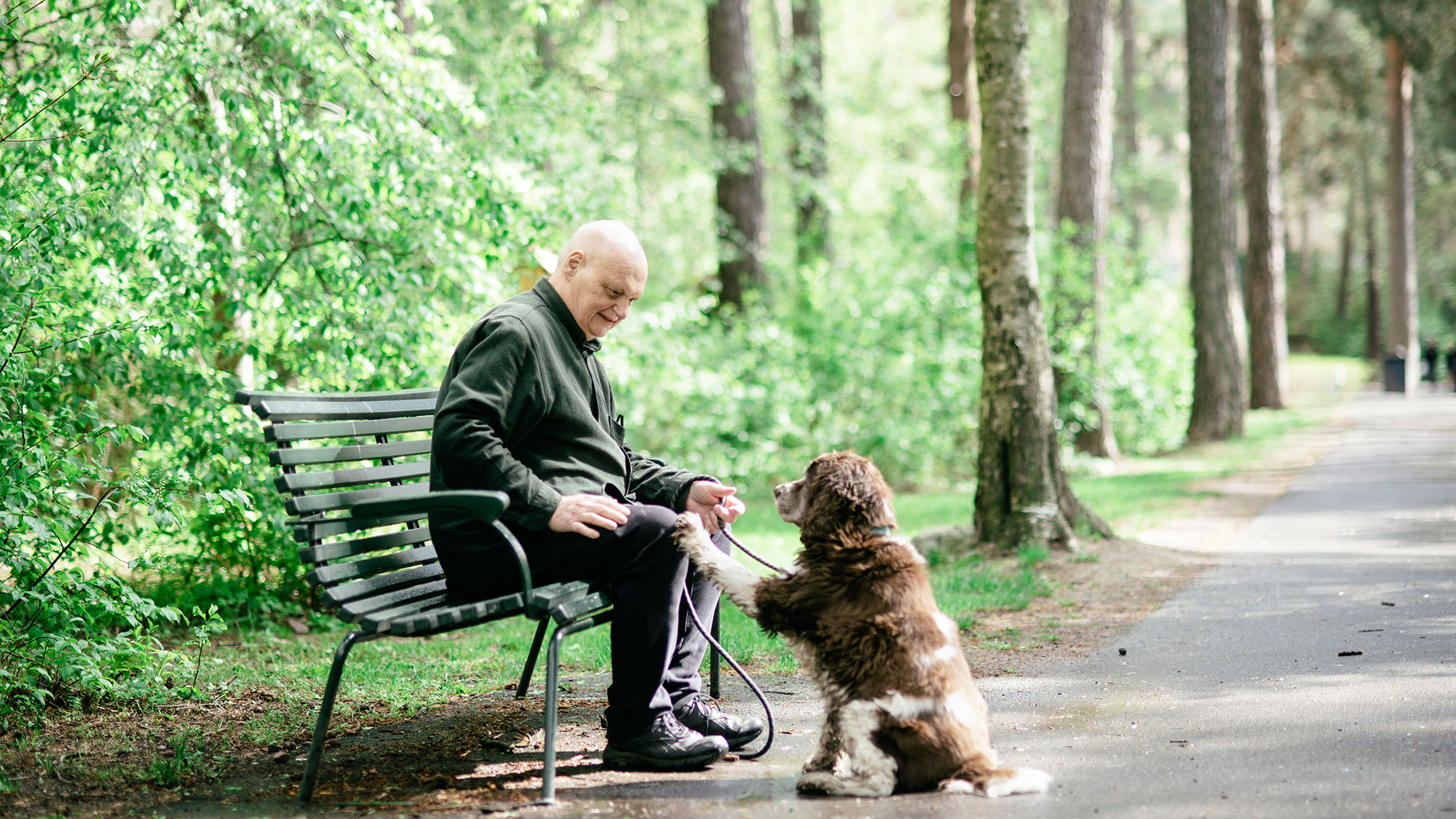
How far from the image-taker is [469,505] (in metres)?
3.40

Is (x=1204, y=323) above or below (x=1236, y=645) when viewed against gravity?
above

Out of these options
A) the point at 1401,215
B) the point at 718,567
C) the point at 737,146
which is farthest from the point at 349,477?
the point at 1401,215

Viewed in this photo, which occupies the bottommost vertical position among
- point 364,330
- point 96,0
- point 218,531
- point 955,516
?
point 955,516

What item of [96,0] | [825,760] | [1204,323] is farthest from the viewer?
[1204,323]

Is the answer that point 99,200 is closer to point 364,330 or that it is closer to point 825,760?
point 364,330

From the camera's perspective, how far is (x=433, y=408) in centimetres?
454

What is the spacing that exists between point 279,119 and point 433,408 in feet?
7.28

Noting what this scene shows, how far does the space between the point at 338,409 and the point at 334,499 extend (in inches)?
17.2

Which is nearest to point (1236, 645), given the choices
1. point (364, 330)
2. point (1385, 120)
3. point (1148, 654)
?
point (1148, 654)

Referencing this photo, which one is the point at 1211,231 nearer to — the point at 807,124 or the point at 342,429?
the point at 807,124

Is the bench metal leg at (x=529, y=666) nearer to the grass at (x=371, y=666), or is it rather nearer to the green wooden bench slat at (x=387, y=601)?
the grass at (x=371, y=666)

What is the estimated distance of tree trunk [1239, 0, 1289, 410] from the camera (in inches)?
834

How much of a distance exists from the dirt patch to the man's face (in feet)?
5.03

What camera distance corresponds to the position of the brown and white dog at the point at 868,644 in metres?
3.42
